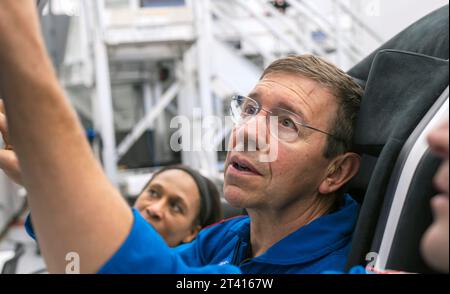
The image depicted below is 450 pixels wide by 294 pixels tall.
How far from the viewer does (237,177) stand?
0.68 metres

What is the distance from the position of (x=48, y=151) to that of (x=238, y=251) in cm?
46

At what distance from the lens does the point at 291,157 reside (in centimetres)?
70

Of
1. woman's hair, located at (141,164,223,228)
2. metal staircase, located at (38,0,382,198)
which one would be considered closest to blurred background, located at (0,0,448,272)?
metal staircase, located at (38,0,382,198)

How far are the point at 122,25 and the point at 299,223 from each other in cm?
269

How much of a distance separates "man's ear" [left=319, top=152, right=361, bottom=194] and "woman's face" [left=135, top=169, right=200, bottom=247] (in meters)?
0.62

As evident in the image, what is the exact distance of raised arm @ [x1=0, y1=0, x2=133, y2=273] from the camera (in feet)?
1.15

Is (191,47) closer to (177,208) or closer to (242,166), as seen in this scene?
(177,208)

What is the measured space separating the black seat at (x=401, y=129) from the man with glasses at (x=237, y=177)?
0.22 ft

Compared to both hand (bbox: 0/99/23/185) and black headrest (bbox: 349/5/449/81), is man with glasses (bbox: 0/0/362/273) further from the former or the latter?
hand (bbox: 0/99/23/185)

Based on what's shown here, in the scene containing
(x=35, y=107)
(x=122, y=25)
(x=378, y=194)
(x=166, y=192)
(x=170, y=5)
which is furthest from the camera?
(x=170, y=5)

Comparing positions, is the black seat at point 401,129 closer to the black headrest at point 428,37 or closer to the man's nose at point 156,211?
the black headrest at point 428,37

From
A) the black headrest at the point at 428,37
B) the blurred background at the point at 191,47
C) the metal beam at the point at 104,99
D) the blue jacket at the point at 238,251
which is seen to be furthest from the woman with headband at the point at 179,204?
the metal beam at the point at 104,99

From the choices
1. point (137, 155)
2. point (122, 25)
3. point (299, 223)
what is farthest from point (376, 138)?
point (137, 155)
